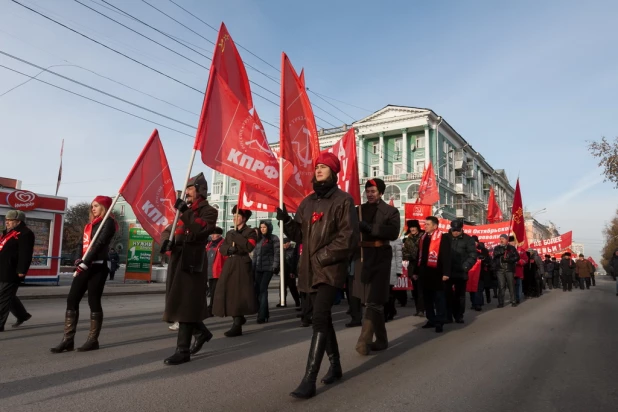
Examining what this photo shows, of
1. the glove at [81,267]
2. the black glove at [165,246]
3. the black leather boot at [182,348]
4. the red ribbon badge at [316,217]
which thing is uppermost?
the red ribbon badge at [316,217]

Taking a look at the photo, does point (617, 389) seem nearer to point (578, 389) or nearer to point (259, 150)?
point (578, 389)

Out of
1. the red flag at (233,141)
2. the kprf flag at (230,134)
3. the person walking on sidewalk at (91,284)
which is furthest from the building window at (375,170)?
the person walking on sidewalk at (91,284)

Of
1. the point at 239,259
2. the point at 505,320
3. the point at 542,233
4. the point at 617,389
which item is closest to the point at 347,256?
the point at 617,389

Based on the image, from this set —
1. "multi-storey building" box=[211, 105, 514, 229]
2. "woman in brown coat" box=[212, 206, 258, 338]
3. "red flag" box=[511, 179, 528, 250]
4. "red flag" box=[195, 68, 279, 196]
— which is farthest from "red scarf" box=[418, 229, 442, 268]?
"multi-storey building" box=[211, 105, 514, 229]

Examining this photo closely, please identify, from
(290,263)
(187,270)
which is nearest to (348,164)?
(290,263)

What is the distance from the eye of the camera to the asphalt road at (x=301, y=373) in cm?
347

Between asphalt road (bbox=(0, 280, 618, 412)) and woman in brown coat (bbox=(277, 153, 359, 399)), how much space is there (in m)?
0.29

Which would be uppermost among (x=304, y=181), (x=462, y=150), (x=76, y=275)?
(x=462, y=150)

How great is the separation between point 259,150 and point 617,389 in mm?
5886

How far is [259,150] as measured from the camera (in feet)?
25.9

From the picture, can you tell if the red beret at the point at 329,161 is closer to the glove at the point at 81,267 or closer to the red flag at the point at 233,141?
the red flag at the point at 233,141

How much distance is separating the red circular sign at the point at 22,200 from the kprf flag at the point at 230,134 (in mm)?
12686

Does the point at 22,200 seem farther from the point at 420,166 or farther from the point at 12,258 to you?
the point at 420,166

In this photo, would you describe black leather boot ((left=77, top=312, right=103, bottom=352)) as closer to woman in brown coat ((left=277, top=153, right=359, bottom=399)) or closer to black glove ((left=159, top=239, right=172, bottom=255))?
black glove ((left=159, top=239, right=172, bottom=255))
